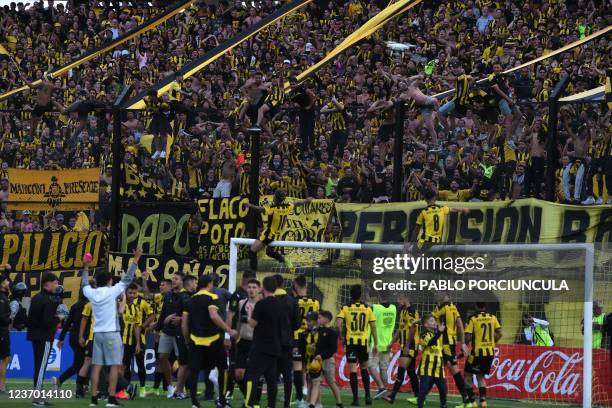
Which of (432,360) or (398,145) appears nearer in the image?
(432,360)

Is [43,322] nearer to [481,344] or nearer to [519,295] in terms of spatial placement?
[481,344]

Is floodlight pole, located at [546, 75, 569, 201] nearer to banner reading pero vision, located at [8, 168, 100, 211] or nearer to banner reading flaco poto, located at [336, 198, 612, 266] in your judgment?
banner reading flaco poto, located at [336, 198, 612, 266]

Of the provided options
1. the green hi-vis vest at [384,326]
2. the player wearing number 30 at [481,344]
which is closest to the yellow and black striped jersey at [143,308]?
the green hi-vis vest at [384,326]

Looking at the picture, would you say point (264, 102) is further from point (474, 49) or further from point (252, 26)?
point (252, 26)

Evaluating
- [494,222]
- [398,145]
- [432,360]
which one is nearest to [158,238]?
[398,145]

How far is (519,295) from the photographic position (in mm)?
20969

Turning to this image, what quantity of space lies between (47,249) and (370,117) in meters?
7.27

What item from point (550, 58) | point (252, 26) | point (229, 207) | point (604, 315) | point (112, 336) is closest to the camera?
point (112, 336)

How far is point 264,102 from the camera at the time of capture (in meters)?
23.1

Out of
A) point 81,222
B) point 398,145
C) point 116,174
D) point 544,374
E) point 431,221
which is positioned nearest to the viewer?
point 431,221

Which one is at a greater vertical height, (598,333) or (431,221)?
(431,221)

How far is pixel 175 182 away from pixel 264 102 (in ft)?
7.50

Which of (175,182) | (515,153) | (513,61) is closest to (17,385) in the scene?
(175,182)

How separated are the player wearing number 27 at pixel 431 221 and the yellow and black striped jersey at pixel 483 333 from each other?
5.82 feet
